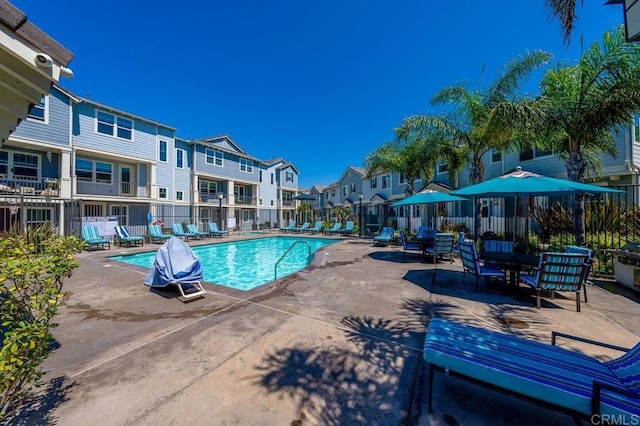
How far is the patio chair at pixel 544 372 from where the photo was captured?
1735 mm

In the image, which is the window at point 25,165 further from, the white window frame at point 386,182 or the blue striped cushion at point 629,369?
the white window frame at point 386,182

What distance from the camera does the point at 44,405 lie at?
2.34 m

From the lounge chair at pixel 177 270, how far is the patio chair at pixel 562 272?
6.93m

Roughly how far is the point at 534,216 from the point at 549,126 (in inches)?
266

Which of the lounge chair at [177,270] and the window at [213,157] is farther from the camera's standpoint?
the window at [213,157]

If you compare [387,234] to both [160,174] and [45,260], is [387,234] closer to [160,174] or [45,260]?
[45,260]

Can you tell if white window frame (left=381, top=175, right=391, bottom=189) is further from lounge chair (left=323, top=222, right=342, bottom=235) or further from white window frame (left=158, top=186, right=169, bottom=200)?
white window frame (left=158, top=186, right=169, bottom=200)

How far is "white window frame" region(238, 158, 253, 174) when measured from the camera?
28016 mm

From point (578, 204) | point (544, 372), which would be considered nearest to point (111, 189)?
point (544, 372)

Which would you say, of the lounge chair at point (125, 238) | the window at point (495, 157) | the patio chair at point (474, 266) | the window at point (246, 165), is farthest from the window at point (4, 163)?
the window at point (495, 157)

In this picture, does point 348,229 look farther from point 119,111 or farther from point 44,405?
point 44,405

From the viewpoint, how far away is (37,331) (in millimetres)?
1727

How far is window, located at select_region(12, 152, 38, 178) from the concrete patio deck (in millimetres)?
14700

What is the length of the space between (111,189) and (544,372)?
76.8 feet
